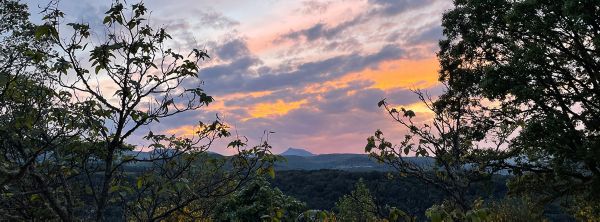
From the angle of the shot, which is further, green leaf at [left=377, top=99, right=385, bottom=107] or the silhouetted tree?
the silhouetted tree

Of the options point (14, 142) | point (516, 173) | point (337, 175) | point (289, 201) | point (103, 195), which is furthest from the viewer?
point (337, 175)

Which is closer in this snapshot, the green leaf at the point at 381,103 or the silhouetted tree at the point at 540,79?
the green leaf at the point at 381,103

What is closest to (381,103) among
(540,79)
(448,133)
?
(448,133)

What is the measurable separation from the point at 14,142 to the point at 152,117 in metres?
2.17

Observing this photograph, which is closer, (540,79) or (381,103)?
(381,103)

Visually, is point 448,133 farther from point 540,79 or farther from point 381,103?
point 540,79

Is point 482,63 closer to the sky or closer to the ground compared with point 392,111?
closer to the sky

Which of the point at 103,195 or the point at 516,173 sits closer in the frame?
the point at 103,195

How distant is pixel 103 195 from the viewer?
4867mm

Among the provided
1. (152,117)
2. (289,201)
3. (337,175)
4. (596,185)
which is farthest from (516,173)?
(337,175)

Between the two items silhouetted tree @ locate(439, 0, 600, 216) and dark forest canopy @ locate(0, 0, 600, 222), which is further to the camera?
silhouetted tree @ locate(439, 0, 600, 216)

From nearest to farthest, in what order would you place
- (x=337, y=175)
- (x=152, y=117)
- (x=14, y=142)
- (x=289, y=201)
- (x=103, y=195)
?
1. (x=103, y=195)
2. (x=152, y=117)
3. (x=14, y=142)
4. (x=289, y=201)
5. (x=337, y=175)

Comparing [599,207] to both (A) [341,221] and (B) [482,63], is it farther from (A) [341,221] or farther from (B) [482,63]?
(A) [341,221]

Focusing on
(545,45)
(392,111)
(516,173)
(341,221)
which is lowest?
(341,221)
